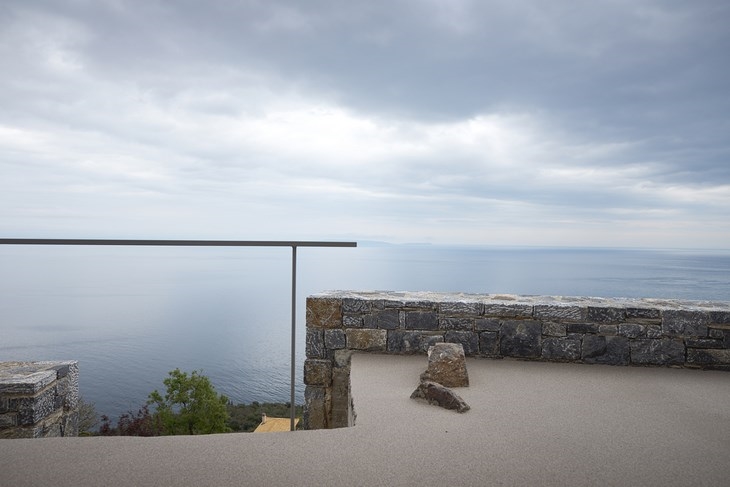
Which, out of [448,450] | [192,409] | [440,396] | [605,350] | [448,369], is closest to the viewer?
[448,450]

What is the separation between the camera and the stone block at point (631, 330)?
10.5ft

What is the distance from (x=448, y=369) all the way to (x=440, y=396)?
16.4 inches

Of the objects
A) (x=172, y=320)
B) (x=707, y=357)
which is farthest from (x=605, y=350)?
(x=172, y=320)

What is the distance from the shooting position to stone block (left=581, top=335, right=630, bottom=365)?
3.20 meters

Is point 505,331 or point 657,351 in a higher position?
point 505,331

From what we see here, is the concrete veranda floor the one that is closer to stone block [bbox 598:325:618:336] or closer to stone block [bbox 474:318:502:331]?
stone block [bbox 598:325:618:336]

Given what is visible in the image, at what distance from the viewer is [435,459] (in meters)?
1.69

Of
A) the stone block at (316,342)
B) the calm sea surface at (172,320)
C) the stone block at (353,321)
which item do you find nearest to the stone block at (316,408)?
the stone block at (316,342)

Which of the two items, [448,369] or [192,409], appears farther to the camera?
[192,409]

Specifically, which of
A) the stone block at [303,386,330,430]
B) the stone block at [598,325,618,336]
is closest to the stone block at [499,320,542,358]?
the stone block at [598,325,618,336]

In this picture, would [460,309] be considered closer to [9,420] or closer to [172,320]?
[9,420]

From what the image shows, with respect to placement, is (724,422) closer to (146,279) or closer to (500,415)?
(500,415)

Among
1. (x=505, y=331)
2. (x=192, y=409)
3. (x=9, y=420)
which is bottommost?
(x=192, y=409)

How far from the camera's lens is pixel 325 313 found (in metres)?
3.47
